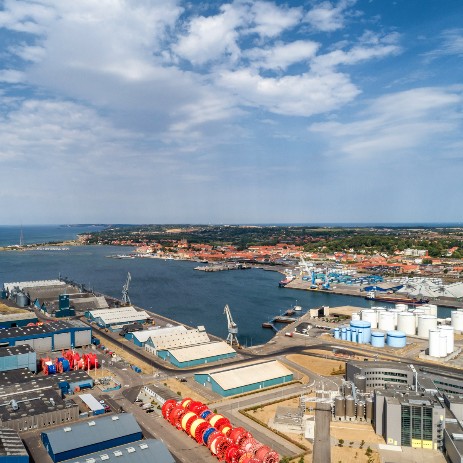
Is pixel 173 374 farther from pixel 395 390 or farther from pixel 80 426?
pixel 395 390

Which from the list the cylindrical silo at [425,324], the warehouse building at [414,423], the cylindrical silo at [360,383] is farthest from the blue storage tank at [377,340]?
the warehouse building at [414,423]

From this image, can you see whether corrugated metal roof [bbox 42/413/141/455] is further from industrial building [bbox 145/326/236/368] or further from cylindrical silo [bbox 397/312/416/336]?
cylindrical silo [bbox 397/312/416/336]

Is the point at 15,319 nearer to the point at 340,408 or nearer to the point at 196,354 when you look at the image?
the point at 196,354

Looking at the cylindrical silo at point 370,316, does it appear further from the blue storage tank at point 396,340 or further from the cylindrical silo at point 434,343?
the cylindrical silo at point 434,343

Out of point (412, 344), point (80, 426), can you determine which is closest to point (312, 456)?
point (80, 426)

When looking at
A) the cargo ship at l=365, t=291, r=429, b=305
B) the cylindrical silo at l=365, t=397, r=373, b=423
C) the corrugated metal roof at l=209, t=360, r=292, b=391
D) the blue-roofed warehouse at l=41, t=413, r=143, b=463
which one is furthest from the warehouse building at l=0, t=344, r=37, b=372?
the cargo ship at l=365, t=291, r=429, b=305

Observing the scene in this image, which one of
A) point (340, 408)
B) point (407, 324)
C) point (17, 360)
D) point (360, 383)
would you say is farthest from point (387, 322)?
point (17, 360)
